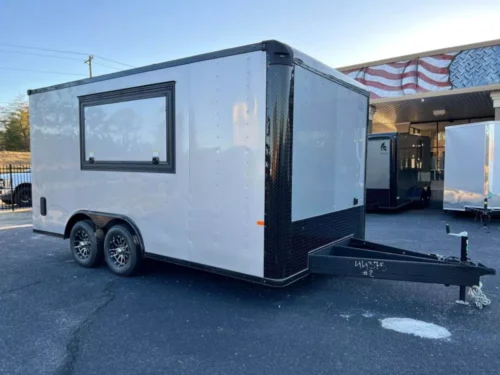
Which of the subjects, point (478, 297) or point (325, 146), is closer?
point (478, 297)

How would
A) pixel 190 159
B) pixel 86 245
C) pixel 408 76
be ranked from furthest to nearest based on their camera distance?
pixel 408 76
pixel 86 245
pixel 190 159

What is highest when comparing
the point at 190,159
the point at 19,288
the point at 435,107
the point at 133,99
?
the point at 435,107

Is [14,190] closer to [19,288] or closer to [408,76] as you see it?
[19,288]

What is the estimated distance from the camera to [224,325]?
3.89 m

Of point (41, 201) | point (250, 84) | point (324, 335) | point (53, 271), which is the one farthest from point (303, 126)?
point (41, 201)

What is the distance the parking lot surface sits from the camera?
10.4ft

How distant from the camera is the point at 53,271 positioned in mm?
5969

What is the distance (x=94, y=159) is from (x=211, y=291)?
2.59m

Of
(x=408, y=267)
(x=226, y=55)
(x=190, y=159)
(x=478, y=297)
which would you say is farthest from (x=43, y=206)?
(x=478, y=297)

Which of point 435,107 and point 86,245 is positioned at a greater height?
point 435,107

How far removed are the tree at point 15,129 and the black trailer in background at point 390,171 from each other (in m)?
39.3

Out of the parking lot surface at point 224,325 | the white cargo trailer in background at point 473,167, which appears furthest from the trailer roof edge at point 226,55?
the white cargo trailer in background at point 473,167

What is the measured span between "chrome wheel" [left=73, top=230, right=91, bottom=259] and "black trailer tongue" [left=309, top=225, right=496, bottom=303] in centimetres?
359

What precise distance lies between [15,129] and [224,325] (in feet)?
146
